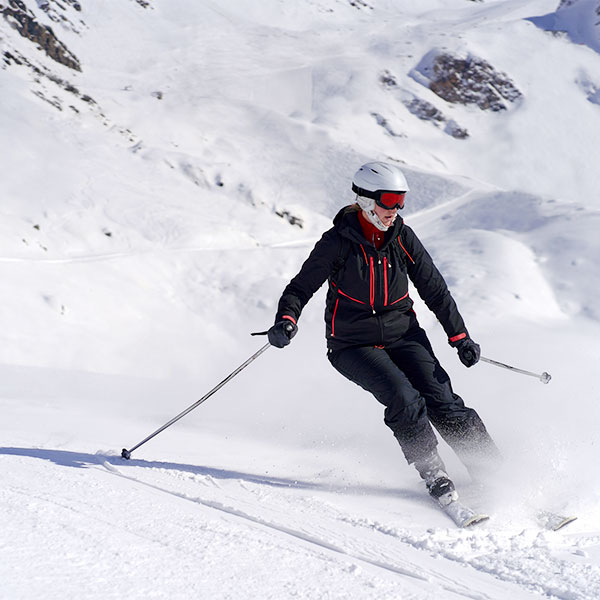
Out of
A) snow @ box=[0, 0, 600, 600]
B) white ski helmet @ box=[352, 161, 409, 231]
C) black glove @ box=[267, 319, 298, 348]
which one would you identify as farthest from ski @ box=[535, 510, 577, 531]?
white ski helmet @ box=[352, 161, 409, 231]

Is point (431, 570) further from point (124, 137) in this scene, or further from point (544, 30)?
point (544, 30)

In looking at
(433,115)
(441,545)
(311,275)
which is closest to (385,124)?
(433,115)

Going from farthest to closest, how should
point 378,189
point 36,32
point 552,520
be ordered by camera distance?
point 36,32 → point 378,189 → point 552,520

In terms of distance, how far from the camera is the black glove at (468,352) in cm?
423

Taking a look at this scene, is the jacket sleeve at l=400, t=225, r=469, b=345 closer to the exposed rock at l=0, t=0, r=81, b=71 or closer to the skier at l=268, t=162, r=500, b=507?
the skier at l=268, t=162, r=500, b=507

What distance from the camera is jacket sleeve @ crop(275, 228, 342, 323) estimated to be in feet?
13.8

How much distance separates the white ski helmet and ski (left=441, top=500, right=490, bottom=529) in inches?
64.3

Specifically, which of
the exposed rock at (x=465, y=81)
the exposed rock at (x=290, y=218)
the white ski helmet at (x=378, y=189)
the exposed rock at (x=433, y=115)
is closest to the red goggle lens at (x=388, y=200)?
the white ski helmet at (x=378, y=189)

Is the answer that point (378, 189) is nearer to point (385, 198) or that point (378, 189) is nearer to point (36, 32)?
point (385, 198)

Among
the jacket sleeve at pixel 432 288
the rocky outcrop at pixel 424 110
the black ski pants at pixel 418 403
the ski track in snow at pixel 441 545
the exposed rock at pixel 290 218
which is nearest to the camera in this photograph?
the ski track in snow at pixel 441 545

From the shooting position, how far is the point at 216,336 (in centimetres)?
1297

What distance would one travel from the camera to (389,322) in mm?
4242

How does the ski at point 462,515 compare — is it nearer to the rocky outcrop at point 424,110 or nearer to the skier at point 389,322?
the skier at point 389,322

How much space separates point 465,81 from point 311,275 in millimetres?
42982
